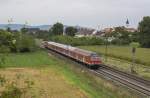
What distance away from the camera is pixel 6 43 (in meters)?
7.41

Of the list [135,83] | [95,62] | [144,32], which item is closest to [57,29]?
[144,32]

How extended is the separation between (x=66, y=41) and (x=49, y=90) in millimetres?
85799

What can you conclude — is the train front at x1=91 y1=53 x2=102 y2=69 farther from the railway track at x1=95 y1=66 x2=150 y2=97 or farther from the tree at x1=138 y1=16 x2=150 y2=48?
the tree at x1=138 y1=16 x2=150 y2=48

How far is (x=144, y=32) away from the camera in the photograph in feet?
378

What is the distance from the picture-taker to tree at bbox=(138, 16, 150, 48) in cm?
10801

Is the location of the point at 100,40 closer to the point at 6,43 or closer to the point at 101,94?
the point at 101,94

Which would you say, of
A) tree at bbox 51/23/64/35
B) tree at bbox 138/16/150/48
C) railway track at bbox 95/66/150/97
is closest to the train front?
railway track at bbox 95/66/150/97

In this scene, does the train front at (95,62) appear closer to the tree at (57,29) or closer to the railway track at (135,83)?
the railway track at (135,83)

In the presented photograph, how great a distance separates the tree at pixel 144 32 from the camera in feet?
354

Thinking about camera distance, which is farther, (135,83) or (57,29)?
(57,29)

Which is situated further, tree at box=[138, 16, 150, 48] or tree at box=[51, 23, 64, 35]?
tree at box=[51, 23, 64, 35]

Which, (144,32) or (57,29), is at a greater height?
(144,32)

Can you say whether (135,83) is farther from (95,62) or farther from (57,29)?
(57,29)

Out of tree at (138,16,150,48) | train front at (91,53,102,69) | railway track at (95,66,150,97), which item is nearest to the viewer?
railway track at (95,66,150,97)
